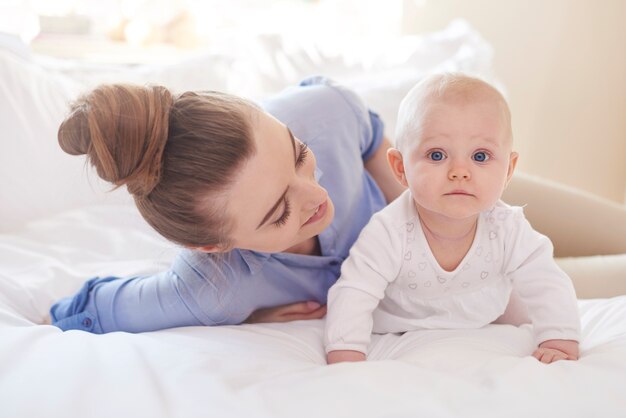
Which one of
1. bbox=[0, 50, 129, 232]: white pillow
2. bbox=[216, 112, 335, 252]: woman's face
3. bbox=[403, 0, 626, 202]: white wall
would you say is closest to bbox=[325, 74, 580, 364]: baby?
bbox=[216, 112, 335, 252]: woman's face

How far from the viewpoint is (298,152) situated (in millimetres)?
971

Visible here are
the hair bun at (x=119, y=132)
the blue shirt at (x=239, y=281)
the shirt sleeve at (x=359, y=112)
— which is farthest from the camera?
the shirt sleeve at (x=359, y=112)

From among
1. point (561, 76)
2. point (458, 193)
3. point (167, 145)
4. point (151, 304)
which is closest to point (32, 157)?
point (151, 304)

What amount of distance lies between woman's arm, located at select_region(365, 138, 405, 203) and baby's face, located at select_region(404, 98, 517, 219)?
19.0 inches

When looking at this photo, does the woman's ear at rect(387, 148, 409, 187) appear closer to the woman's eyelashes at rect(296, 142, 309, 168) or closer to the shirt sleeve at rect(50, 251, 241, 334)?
the woman's eyelashes at rect(296, 142, 309, 168)

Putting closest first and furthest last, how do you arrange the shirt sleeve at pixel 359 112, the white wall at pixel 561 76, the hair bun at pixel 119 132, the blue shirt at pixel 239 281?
the hair bun at pixel 119 132
the blue shirt at pixel 239 281
the shirt sleeve at pixel 359 112
the white wall at pixel 561 76

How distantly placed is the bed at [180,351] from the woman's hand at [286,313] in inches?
1.1

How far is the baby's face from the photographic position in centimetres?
88

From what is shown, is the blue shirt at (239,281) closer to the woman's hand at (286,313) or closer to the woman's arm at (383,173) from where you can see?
the woman's hand at (286,313)

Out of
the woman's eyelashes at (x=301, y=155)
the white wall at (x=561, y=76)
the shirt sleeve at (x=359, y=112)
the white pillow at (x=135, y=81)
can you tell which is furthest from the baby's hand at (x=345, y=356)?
the white wall at (x=561, y=76)

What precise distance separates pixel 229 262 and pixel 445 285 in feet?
1.11

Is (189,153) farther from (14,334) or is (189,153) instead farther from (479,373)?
(479,373)

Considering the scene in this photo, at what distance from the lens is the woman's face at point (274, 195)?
89cm

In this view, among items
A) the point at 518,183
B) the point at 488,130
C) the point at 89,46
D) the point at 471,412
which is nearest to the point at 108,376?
the point at 471,412
